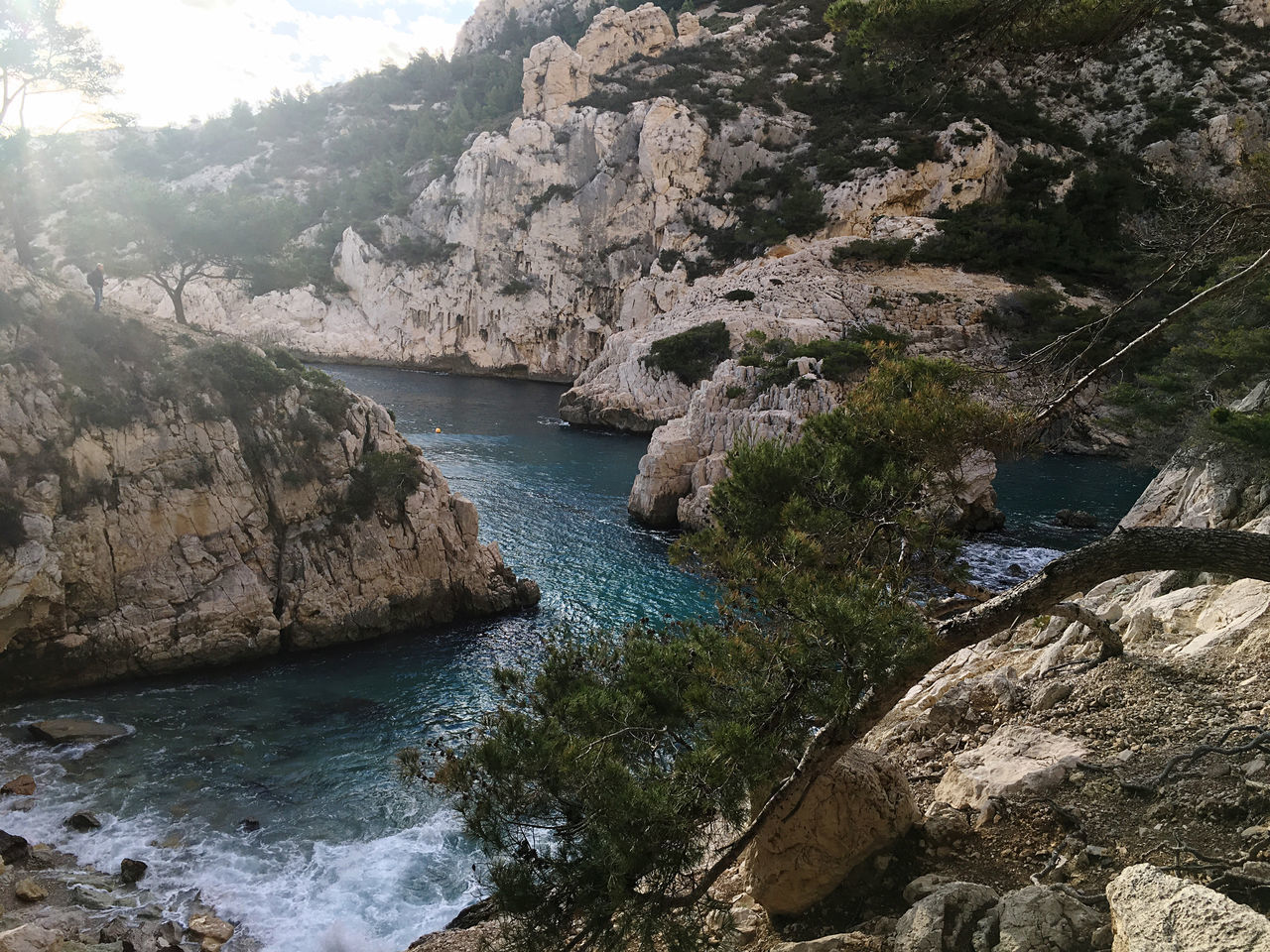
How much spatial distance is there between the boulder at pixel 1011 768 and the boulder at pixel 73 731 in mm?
14746

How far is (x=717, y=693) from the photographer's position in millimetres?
5566

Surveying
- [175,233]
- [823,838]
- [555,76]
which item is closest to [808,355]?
[175,233]

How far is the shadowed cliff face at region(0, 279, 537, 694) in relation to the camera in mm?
15070


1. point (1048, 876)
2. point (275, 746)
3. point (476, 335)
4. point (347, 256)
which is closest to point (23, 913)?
point (275, 746)

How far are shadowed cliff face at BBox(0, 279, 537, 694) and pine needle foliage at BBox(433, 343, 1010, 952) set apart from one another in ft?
41.7

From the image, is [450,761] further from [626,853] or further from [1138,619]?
[1138,619]

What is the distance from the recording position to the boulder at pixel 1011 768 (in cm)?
623

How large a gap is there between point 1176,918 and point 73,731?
660 inches

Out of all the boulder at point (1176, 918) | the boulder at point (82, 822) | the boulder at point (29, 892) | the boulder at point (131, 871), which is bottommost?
the boulder at point (131, 871)

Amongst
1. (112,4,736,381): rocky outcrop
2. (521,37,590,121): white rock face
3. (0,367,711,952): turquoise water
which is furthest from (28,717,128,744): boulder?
(521,37,590,121): white rock face

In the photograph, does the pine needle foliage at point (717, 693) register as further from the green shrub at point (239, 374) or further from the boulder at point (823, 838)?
the green shrub at point (239, 374)

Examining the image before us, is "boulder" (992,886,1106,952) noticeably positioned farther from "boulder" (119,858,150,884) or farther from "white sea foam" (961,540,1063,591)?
"white sea foam" (961,540,1063,591)

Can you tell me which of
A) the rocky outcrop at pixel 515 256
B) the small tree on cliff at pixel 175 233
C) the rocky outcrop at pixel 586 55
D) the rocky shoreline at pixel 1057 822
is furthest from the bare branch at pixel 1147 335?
the rocky outcrop at pixel 586 55

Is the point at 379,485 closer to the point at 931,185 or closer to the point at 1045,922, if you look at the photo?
the point at 1045,922
